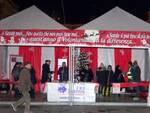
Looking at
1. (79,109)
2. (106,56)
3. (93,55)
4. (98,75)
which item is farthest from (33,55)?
(79,109)

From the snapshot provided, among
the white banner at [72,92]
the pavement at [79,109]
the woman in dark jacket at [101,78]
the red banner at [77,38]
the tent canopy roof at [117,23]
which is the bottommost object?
the pavement at [79,109]

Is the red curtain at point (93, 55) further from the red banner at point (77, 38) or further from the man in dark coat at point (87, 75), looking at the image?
the red banner at point (77, 38)

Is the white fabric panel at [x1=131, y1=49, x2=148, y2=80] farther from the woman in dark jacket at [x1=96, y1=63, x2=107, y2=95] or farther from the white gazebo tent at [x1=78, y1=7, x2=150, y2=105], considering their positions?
the white gazebo tent at [x1=78, y1=7, x2=150, y2=105]

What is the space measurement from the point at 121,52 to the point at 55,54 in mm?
3649

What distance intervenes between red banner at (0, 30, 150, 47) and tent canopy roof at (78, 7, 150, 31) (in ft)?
4.12

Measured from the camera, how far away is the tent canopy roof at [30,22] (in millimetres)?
23586

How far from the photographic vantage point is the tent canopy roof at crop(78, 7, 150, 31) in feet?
77.7

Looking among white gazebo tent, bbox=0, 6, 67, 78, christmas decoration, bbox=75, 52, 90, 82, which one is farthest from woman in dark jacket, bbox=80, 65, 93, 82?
white gazebo tent, bbox=0, 6, 67, 78

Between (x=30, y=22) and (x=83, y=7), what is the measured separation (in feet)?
63.7

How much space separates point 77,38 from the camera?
2225 centimetres

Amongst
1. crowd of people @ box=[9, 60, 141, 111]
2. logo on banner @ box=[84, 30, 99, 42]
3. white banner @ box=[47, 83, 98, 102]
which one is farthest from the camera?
crowd of people @ box=[9, 60, 141, 111]

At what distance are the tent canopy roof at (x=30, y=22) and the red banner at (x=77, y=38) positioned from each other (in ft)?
3.72

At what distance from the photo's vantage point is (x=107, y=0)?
39719 mm

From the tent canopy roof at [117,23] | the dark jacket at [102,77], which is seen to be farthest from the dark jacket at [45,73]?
the tent canopy roof at [117,23]
